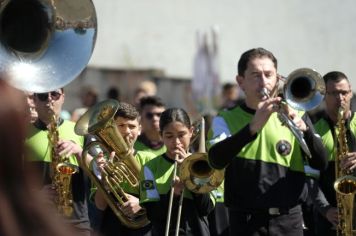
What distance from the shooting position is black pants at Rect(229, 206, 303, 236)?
6.72 metres

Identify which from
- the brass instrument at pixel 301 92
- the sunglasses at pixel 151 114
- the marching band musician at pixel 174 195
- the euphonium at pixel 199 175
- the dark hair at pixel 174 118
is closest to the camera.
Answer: the brass instrument at pixel 301 92

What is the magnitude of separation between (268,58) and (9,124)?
454 cm

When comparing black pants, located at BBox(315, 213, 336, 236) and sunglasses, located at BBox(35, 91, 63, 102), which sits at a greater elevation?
sunglasses, located at BBox(35, 91, 63, 102)

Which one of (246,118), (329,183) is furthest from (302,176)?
(329,183)

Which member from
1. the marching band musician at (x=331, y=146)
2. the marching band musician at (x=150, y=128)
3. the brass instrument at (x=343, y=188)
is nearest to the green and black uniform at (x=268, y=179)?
the brass instrument at (x=343, y=188)

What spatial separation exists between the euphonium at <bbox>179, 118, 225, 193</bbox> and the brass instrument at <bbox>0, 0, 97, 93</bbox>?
3.40ft

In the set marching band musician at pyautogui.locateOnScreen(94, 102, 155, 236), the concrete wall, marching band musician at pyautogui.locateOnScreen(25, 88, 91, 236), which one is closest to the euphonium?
marching band musician at pyautogui.locateOnScreen(94, 102, 155, 236)

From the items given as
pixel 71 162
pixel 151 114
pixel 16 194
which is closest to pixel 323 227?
pixel 71 162

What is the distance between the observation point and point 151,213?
22.9ft

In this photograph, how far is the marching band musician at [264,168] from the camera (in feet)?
22.0

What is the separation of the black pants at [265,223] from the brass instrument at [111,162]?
82cm

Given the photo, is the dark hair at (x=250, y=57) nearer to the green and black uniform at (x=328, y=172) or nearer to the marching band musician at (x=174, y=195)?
the marching band musician at (x=174, y=195)

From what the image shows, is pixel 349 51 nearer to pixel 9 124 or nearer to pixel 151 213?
pixel 151 213

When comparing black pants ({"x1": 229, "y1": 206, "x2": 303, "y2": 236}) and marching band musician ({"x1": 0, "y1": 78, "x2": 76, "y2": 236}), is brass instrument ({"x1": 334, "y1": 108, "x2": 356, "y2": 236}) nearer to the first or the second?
black pants ({"x1": 229, "y1": 206, "x2": 303, "y2": 236})
